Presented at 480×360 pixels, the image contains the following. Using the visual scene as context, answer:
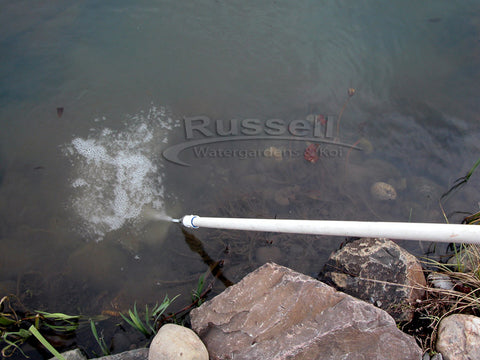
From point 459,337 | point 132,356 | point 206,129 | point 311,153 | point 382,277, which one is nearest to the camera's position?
point 459,337

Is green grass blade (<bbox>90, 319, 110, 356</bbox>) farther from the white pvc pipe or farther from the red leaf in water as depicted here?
the red leaf in water

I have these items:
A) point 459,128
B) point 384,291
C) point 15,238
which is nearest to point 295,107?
point 459,128

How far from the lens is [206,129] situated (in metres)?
3.82

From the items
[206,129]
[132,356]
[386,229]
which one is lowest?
[132,356]

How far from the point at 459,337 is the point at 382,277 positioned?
639mm

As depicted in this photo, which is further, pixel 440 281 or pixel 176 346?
pixel 440 281

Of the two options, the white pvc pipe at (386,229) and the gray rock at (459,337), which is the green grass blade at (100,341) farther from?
the gray rock at (459,337)

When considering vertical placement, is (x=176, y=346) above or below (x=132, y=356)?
above

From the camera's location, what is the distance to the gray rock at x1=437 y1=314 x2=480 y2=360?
218 cm

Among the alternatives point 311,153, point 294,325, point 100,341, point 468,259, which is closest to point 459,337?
point 468,259

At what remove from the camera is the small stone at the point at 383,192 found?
346 centimetres

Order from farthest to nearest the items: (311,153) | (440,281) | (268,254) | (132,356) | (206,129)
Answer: (206,129) → (311,153) → (268,254) → (440,281) → (132,356)

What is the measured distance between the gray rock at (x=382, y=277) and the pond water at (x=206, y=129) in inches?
16.2

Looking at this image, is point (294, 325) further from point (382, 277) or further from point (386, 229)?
point (382, 277)
